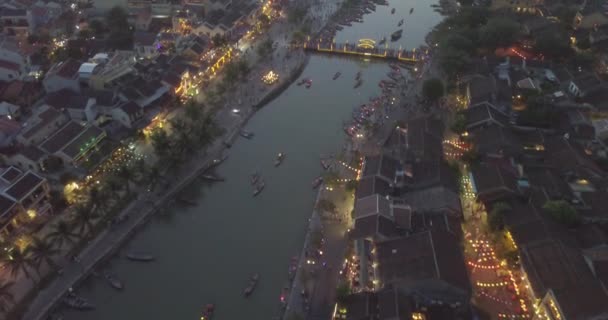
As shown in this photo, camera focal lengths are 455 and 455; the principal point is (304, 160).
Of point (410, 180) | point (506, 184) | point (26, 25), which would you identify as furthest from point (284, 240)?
point (26, 25)

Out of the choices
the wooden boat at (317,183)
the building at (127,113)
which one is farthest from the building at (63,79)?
the wooden boat at (317,183)

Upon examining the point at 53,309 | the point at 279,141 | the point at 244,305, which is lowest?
the point at 244,305

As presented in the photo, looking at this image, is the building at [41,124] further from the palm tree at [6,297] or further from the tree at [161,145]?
the palm tree at [6,297]

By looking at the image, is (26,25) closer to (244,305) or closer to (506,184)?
(244,305)

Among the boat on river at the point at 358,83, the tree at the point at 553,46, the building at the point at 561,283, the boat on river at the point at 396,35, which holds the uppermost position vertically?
the boat on river at the point at 396,35

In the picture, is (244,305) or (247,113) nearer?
(244,305)

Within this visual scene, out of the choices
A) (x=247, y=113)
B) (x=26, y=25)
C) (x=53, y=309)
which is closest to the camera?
(x=53, y=309)
